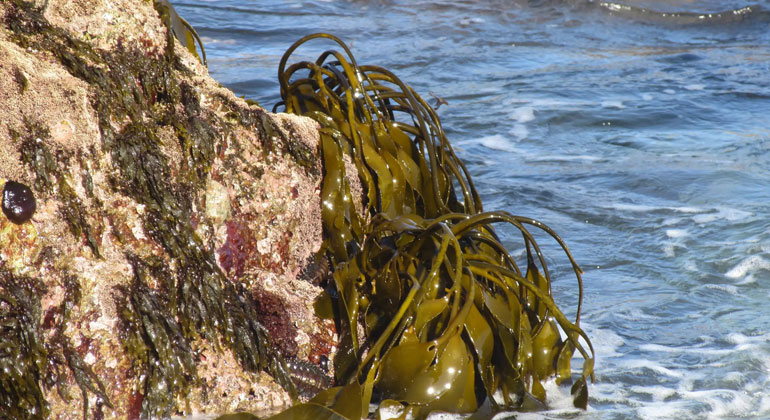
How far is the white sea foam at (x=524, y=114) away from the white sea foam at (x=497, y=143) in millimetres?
598

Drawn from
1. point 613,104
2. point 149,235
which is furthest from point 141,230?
point 613,104

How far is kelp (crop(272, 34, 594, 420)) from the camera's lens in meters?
2.35

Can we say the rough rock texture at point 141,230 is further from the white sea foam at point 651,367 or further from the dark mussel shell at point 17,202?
the white sea foam at point 651,367

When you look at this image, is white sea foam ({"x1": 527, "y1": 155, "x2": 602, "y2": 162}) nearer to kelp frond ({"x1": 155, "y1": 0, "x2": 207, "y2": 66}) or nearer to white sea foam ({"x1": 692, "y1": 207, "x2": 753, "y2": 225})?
white sea foam ({"x1": 692, "y1": 207, "x2": 753, "y2": 225})

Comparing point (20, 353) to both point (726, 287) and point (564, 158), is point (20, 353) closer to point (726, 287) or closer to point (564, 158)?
point (726, 287)

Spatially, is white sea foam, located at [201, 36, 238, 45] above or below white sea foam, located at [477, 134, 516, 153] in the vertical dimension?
above

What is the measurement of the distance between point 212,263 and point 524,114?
5.48 metres

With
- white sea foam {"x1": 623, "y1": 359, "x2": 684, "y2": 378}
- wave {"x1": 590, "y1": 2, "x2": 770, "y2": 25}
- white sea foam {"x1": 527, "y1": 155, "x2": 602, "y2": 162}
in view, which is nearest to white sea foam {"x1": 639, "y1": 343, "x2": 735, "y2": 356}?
white sea foam {"x1": 623, "y1": 359, "x2": 684, "y2": 378}

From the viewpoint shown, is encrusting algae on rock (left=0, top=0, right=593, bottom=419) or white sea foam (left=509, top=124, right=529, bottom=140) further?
white sea foam (left=509, top=124, right=529, bottom=140)

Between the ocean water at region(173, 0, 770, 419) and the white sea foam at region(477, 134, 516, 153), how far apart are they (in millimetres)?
30

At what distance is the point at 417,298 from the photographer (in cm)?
237

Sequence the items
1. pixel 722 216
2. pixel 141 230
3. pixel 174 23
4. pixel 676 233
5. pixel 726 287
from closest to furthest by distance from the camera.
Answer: pixel 141 230
pixel 174 23
pixel 726 287
pixel 676 233
pixel 722 216

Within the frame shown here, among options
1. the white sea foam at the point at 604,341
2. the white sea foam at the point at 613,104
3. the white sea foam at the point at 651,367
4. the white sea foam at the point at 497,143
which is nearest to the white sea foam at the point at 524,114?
the white sea foam at the point at 497,143

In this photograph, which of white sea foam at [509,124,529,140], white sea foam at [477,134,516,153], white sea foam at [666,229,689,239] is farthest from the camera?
white sea foam at [509,124,529,140]
